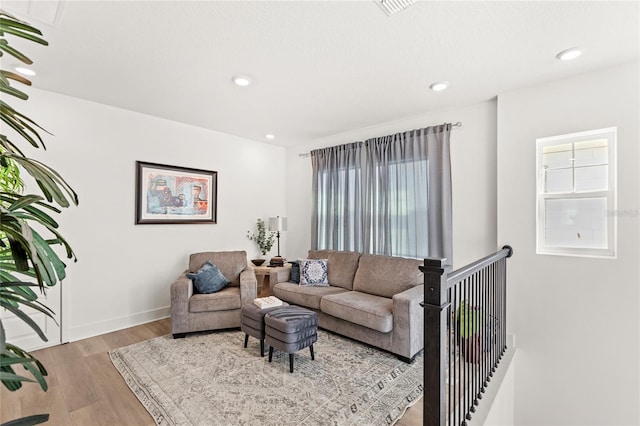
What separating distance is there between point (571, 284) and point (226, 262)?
3657mm

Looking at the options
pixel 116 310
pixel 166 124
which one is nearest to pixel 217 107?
pixel 166 124

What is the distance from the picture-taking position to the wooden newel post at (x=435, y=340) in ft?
4.53

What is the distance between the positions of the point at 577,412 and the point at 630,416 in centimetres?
33

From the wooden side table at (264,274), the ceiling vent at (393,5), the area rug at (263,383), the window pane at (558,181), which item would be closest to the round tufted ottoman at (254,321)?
the area rug at (263,383)

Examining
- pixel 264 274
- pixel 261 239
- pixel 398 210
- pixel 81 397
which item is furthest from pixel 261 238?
pixel 81 397

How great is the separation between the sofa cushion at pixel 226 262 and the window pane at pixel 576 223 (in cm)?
344

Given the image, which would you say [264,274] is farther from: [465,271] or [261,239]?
[465,271]

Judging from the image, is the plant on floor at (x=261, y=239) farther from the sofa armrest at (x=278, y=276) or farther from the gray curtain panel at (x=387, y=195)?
→ the sofa armrest at (x=278, y=276)

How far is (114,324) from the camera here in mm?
3432

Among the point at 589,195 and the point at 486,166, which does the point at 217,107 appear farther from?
the point at 589,195

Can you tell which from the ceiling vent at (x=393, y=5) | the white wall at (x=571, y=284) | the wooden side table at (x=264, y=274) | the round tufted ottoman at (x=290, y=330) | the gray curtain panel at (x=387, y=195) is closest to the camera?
the ceiling vent at (x=393, y=5)

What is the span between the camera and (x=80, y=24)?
6.50ft

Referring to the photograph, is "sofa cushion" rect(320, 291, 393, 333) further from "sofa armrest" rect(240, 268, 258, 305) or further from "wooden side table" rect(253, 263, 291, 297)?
"wooden side table" rect(253, 263, 291, 297)

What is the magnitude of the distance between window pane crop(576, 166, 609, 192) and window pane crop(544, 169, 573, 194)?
57 millimetres
